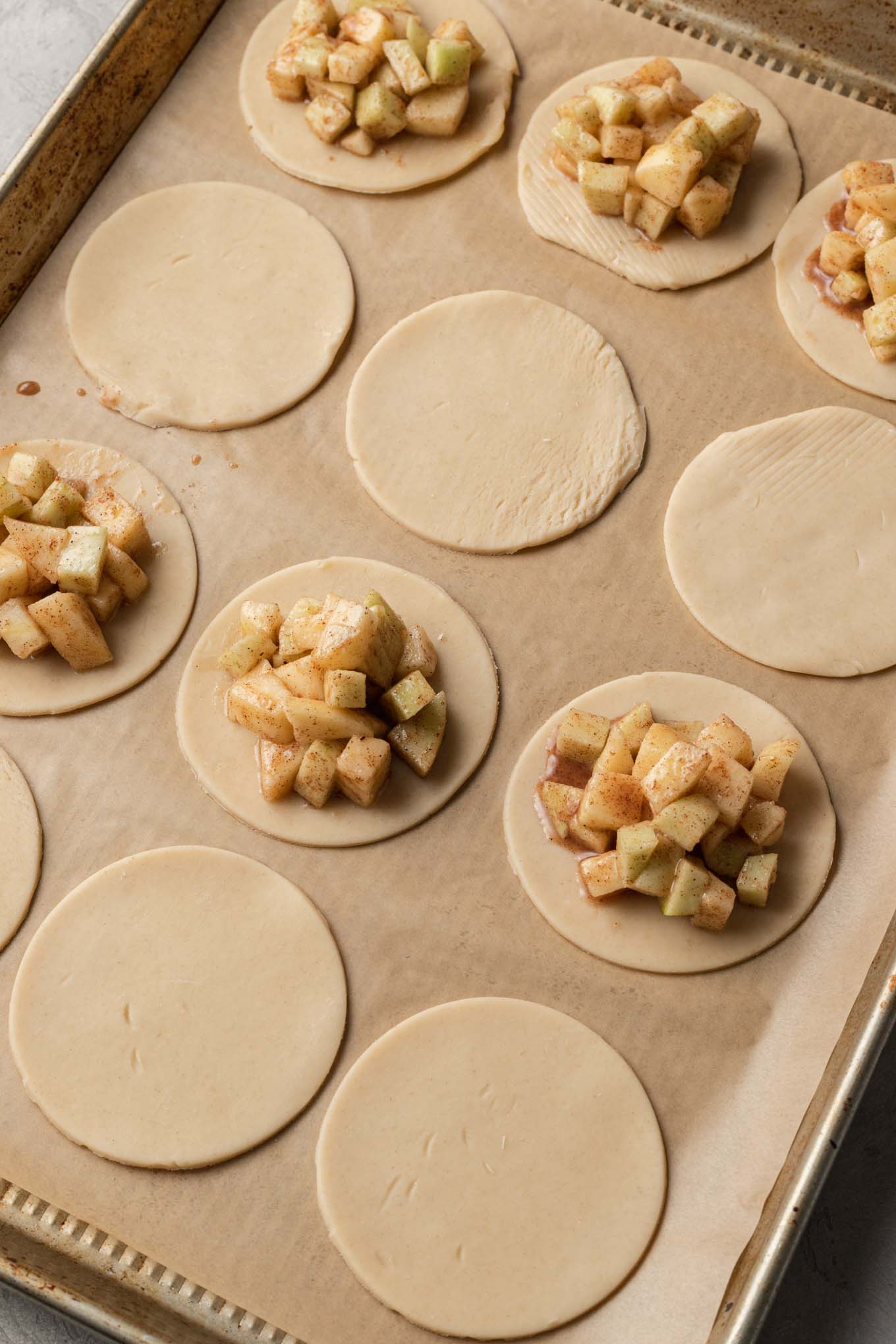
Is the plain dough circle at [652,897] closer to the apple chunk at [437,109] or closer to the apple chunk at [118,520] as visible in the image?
the apple chunk at [118,520]

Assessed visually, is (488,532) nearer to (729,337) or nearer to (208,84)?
(729,337)

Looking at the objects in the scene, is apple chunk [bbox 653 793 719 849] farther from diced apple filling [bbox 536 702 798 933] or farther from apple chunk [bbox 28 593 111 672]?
apple chunk [bbox 28 593 111 672]

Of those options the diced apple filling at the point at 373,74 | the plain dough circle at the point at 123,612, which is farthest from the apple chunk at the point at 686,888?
the diced apple filling at the point at 373,74

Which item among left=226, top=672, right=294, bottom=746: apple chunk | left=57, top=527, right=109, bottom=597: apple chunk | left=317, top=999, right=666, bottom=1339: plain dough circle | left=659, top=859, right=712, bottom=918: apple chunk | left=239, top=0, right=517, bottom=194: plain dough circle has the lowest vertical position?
left=317, top=999, right=666, bottom=1339: plain dough circle

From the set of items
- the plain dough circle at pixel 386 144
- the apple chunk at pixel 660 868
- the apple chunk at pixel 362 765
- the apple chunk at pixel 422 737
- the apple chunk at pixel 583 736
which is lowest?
the apple chunk at pixel 660 868

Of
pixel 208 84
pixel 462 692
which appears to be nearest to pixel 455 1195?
pixel 462 692

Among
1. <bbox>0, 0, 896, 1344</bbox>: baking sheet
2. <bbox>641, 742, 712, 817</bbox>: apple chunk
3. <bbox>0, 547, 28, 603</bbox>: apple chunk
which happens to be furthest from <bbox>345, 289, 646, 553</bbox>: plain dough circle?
<bbox>0, 547, 28, 603</bbox>: apple chunk
